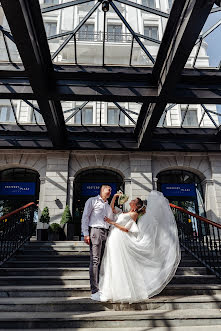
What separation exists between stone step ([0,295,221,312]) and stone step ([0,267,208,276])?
1.18 meters

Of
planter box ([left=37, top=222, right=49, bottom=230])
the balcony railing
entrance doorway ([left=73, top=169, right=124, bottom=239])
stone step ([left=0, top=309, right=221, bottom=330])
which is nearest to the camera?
stone step ([left=0, top=309, right=221, bottom=330])

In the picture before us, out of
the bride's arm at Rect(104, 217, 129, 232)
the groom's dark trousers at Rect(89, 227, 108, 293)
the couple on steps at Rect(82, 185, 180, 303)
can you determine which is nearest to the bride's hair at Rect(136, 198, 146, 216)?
the couple on steps at Rect(82, 185, 180, 303)

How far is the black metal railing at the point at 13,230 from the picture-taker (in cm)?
619

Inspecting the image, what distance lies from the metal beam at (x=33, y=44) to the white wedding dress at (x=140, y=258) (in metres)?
4.08

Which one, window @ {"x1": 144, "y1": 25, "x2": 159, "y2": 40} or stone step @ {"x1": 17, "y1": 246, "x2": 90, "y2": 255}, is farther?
window @ {"x1": 144, "y1": 25, "x2": 159, "y2": 40}

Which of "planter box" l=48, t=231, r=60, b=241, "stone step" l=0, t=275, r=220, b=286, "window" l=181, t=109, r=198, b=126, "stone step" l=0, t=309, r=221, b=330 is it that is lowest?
"stone step" l=0, t=309, r=221, b=330

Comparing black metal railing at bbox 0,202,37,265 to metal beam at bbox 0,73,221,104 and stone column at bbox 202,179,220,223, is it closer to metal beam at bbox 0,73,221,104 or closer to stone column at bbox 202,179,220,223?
metal beam at bbox 0,73,221,104

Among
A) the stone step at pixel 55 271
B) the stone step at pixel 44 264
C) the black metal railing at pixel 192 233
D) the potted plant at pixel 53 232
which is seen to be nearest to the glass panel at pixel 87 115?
the potted plant at pixel 53 232

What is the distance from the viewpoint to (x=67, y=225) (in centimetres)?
1003

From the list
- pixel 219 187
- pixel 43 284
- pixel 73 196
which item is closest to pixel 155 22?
pixel 219 187

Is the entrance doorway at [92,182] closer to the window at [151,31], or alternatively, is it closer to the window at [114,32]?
the window at [114,32]

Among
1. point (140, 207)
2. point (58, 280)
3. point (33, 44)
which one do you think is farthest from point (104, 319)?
point (33, 44)

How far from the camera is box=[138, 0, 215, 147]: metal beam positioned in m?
4.95

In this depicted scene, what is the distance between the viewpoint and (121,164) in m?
12.2
